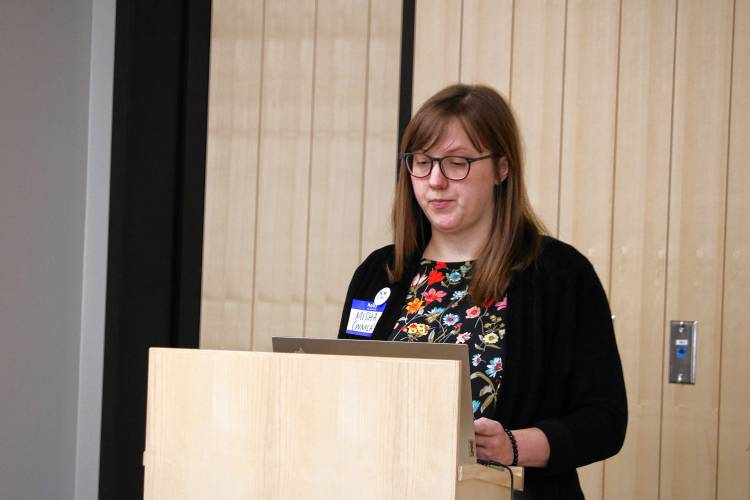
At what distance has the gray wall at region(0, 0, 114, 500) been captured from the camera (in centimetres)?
353

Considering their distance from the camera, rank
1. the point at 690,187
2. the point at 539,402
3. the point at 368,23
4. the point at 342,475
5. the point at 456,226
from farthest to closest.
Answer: the point at 368,23 < the point at 690,187 < the point at 456,226 < the point at 539,402 < the point at 342,475

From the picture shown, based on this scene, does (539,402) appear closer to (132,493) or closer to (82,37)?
(132,493)

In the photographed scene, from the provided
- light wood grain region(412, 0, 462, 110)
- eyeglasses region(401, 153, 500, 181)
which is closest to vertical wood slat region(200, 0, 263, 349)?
light wood grain region(412, 0, 462, 110)

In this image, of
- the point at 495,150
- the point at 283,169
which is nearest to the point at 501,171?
the point at 495,150

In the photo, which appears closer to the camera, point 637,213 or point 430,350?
point 430,350

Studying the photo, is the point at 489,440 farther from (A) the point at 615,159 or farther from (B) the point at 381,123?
(B) the point at 381,123

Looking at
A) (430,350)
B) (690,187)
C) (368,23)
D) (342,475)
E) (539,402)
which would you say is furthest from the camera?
(368,23)

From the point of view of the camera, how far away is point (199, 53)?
12.8 feet

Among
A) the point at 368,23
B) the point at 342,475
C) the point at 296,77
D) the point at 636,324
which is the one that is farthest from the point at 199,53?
the point at 342,475

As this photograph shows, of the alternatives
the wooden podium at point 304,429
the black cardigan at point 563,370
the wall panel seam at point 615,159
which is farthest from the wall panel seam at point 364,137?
the wooden podium at point 304,429

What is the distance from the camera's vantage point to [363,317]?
2.51 metres

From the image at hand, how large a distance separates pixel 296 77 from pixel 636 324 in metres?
1.59

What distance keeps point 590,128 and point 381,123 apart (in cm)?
79

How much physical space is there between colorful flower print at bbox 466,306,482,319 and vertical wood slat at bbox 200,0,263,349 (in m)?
1.66
